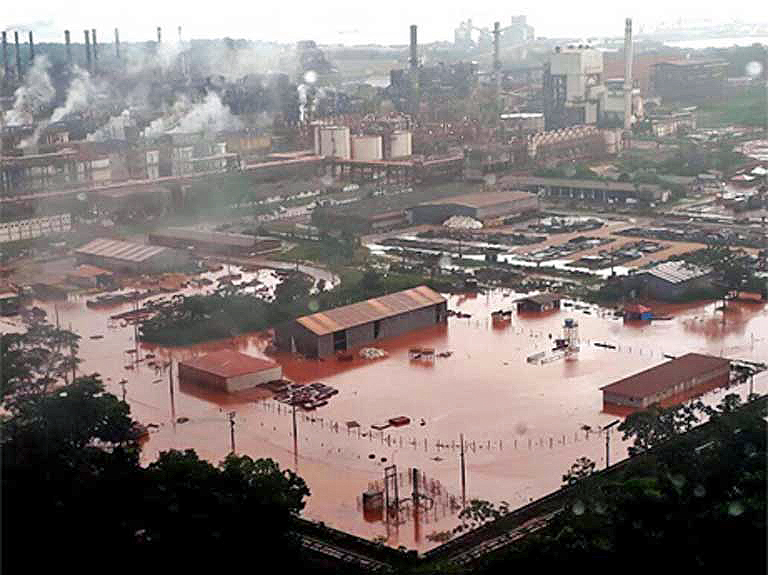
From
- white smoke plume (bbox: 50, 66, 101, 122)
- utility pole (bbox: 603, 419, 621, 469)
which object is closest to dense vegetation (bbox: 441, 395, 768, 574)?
utility pole (bbox: 603, 419, 621, 469)

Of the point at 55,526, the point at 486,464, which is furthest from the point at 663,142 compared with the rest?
the point at 55,526

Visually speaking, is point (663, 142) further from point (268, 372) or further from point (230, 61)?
point (230, 61)

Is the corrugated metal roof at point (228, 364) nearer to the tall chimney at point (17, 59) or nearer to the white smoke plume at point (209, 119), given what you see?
the white smoke plume at point (209, 119)

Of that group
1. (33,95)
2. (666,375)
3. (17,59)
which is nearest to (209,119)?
(33,95)

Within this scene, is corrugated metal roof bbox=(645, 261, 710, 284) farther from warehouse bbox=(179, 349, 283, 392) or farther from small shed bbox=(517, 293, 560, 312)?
warehouse bbox=(179, 349, 283, 392)

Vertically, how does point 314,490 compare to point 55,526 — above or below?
below

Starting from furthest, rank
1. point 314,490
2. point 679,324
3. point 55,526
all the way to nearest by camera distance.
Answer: point 679,324
point 314,490
point 55,526
